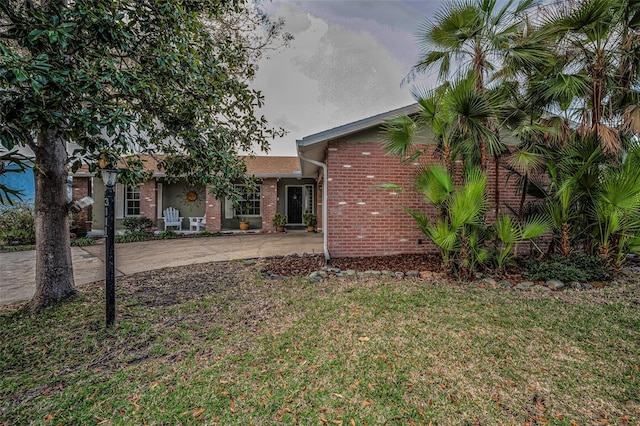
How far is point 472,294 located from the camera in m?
4.87

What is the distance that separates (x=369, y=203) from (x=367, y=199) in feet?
0.37

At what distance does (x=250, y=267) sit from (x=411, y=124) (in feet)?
15.6

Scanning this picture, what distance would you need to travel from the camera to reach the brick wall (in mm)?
7168

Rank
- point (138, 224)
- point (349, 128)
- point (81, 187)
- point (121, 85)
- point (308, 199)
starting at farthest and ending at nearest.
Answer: point (308, 199) → point (81, 187) → point (138, 224) → point (349, 128) → point (121, 85)

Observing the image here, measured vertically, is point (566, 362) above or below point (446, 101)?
below

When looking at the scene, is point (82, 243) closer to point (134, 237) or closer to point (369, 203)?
point (134, 237)

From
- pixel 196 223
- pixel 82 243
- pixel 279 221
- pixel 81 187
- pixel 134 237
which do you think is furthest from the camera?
pixel 196 223

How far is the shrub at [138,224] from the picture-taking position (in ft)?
41.7

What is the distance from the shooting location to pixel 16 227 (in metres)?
10.5

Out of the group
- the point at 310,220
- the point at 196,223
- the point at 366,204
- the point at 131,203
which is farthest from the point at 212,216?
the point at 366,204

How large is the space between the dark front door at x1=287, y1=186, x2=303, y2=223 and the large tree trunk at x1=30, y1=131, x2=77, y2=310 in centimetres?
1088

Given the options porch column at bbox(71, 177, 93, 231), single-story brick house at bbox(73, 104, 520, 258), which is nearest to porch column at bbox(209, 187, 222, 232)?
porch column at bbox(71, 177, 93, 231)

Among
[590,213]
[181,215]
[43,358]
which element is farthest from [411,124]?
[181,215]

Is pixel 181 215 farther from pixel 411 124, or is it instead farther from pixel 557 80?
pixel 557 80
